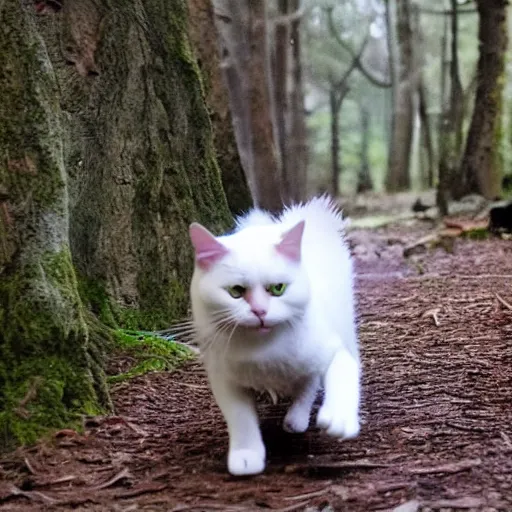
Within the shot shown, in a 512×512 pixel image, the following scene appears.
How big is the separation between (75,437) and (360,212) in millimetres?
15689

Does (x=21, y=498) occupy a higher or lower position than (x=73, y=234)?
lower

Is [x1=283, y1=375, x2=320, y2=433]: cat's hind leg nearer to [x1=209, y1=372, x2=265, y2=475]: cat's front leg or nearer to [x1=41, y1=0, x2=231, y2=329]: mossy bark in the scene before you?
[x1=209, y1=372, x2=265, y2=475]: cat's front leg

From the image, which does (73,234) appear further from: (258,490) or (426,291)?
(426,291)

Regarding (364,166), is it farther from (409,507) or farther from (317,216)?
(409,507)

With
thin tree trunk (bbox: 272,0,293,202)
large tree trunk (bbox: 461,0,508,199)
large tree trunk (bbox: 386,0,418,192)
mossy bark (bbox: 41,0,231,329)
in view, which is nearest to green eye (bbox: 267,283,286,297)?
mossy bark (bbox: 41,0,231,329)

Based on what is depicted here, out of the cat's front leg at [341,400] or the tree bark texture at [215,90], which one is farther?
the tree bark texture at [215,90]

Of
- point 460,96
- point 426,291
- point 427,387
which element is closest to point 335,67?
point 460,96

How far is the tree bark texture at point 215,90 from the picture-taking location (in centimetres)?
712

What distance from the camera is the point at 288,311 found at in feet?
8.95

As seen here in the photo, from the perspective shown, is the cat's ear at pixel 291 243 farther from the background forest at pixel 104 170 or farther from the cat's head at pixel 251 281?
the background forest at pixel 104 170

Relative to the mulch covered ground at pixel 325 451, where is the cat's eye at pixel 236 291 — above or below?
above

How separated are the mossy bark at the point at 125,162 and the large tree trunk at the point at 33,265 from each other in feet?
4.24

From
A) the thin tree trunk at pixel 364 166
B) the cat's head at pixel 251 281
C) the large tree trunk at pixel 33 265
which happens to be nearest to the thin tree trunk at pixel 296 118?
the thin tree trunk at pixel 364 166

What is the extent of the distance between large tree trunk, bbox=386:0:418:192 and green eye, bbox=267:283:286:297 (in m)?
19.5
